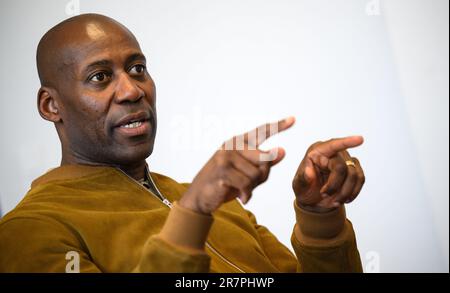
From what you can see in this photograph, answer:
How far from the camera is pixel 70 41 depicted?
1.21 meters

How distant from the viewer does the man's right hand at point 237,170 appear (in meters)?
0.84

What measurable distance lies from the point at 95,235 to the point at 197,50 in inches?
44.9

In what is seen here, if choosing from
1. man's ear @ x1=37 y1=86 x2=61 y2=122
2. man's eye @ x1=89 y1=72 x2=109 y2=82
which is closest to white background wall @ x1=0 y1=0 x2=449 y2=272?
man's ear @ x1=37 y1=86 x2=61 y2=122

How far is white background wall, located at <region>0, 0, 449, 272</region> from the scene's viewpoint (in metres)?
1.89

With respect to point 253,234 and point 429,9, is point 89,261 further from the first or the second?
point 429,9

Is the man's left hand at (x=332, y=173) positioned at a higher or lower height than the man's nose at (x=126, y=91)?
lower

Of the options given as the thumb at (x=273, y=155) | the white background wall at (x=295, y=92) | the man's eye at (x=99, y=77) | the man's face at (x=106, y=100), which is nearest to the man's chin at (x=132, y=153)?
the man's face at (x=106, y=100)

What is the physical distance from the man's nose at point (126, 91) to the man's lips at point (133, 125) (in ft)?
0.10

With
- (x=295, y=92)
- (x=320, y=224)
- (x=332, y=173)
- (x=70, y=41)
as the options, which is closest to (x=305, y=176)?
(x=332, y=173)

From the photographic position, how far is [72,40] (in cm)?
121

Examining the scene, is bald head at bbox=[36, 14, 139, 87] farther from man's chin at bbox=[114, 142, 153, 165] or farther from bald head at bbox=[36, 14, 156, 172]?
man's chin at bbox=[114, 142, 153, 165]

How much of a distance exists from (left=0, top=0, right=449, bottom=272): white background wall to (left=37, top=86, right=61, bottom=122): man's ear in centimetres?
63

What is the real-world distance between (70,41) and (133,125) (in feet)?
0.66

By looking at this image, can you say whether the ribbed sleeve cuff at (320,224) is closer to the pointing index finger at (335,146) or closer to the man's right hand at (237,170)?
the pointing index finger at (335,146)
